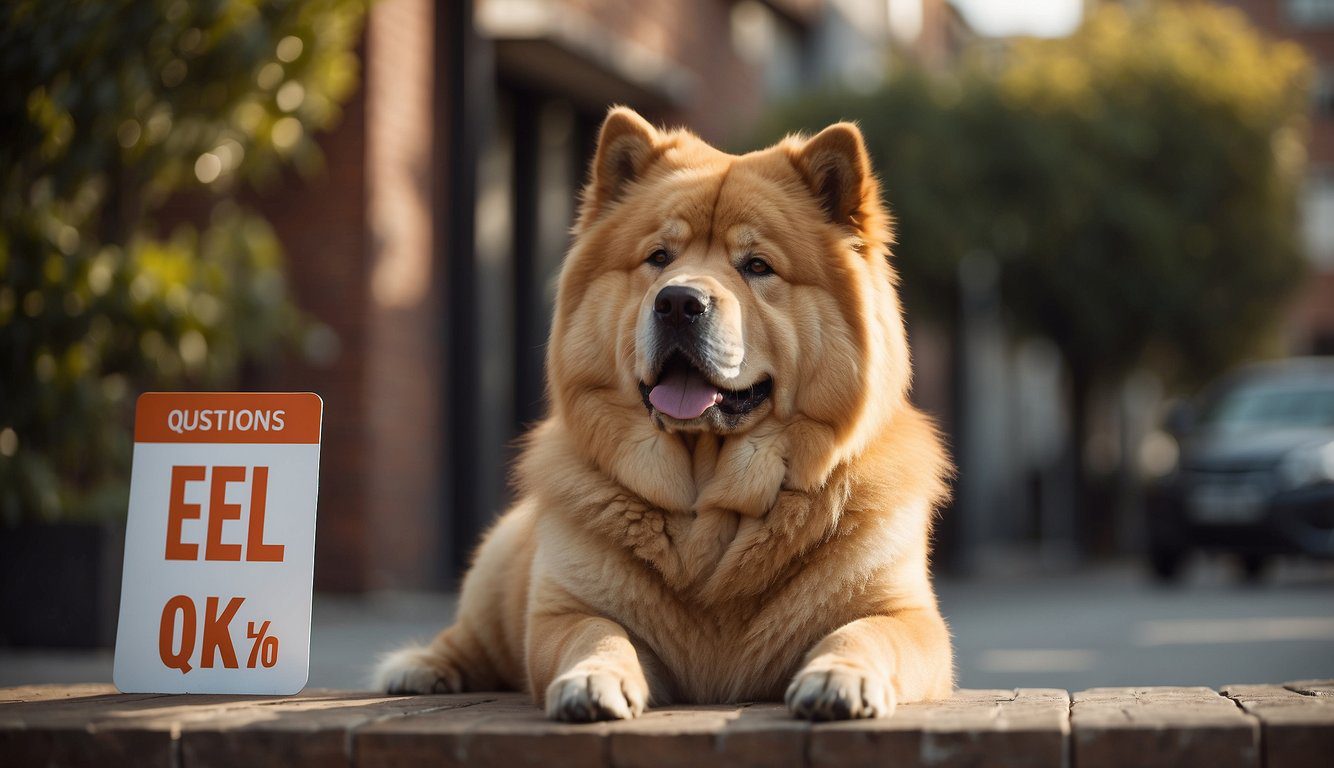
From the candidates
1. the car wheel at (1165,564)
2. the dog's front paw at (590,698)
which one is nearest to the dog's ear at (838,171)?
the dog's front paw at (590,698)

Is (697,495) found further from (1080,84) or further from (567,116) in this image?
(1080,84)

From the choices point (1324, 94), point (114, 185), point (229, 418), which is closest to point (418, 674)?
point (229, 418)

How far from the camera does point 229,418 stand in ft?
12.4

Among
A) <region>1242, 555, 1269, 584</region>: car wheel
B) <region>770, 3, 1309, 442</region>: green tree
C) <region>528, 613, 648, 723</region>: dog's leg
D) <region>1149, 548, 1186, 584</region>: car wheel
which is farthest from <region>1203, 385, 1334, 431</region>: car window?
<region>528, 613, 648, 723</region>: dog's leg

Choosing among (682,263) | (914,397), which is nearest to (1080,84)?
(914,397)

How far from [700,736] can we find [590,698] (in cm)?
27

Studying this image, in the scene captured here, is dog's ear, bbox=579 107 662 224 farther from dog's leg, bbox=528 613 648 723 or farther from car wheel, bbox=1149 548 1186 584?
car wheel, bbox=1149 548 1186 584

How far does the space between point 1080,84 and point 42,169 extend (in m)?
15.0

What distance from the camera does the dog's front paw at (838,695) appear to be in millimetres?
2854

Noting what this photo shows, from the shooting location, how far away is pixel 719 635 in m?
3.48

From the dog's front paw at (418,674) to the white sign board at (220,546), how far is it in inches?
22.0

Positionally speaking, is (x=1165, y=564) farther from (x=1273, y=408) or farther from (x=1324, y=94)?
(x=1324, y=94)

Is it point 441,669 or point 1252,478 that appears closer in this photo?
point 441,669

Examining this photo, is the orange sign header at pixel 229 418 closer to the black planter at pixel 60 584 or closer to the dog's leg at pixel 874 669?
the dog's leg at pixel 874 669
